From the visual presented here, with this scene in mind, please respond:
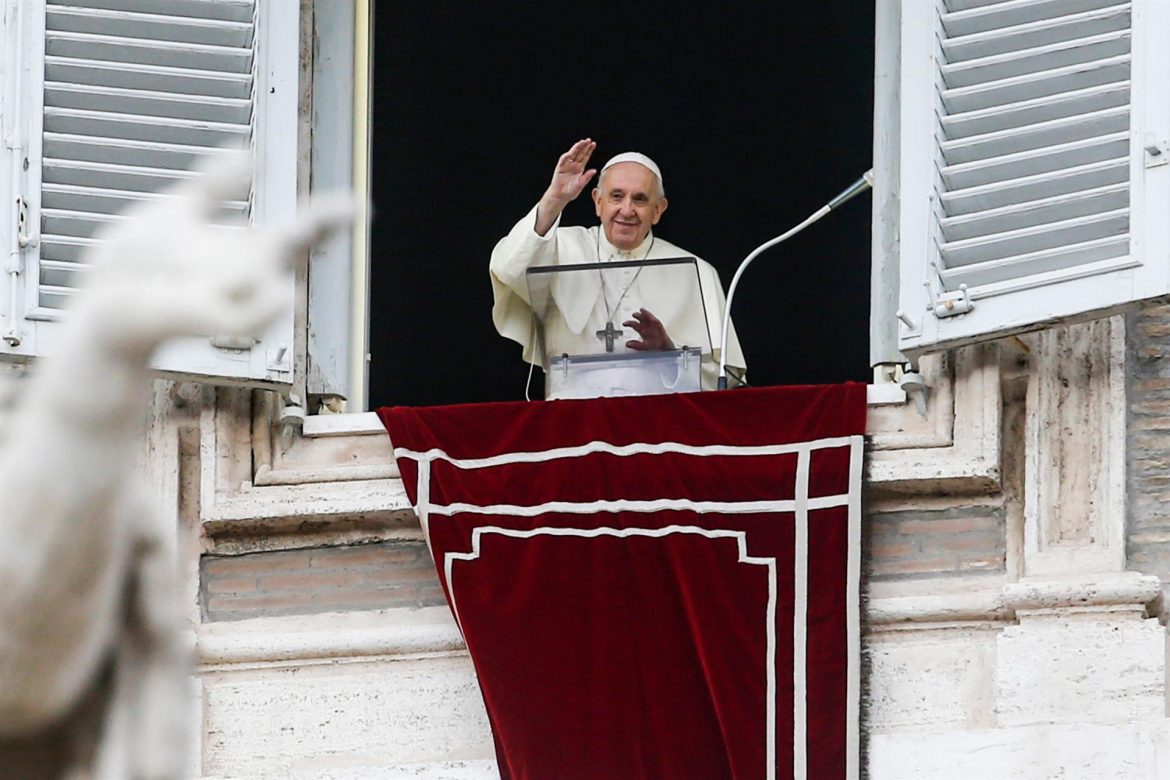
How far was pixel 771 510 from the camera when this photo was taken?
24.9 ft

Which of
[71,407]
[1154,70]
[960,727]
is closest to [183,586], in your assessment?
[960,727]

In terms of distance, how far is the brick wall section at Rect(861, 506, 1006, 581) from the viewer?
25.2ft

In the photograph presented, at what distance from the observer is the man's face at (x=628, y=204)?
28.6 feet

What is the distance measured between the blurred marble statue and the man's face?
16.9ft

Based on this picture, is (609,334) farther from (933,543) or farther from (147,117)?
(147,117)

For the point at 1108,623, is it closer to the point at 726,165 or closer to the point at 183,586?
the point at 183,586

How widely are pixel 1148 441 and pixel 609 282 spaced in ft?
4.11

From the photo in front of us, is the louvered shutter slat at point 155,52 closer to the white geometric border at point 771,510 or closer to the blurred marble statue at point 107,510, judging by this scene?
the white geometric border at point 771,510

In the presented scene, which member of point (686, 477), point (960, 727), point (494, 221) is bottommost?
point (960, 727)

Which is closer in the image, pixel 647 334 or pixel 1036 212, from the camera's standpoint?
pixel 1036 212

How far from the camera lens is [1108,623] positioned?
744 cm

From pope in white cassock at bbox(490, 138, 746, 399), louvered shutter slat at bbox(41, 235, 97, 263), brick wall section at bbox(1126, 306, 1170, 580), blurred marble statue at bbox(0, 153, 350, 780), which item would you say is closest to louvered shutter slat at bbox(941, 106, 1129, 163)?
brick wall section at bbox(1126, 306, 1170, 580)

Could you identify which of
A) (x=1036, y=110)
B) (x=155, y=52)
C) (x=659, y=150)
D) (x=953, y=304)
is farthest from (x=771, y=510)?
(x=659, y=150)

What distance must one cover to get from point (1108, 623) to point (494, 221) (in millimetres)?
3396
